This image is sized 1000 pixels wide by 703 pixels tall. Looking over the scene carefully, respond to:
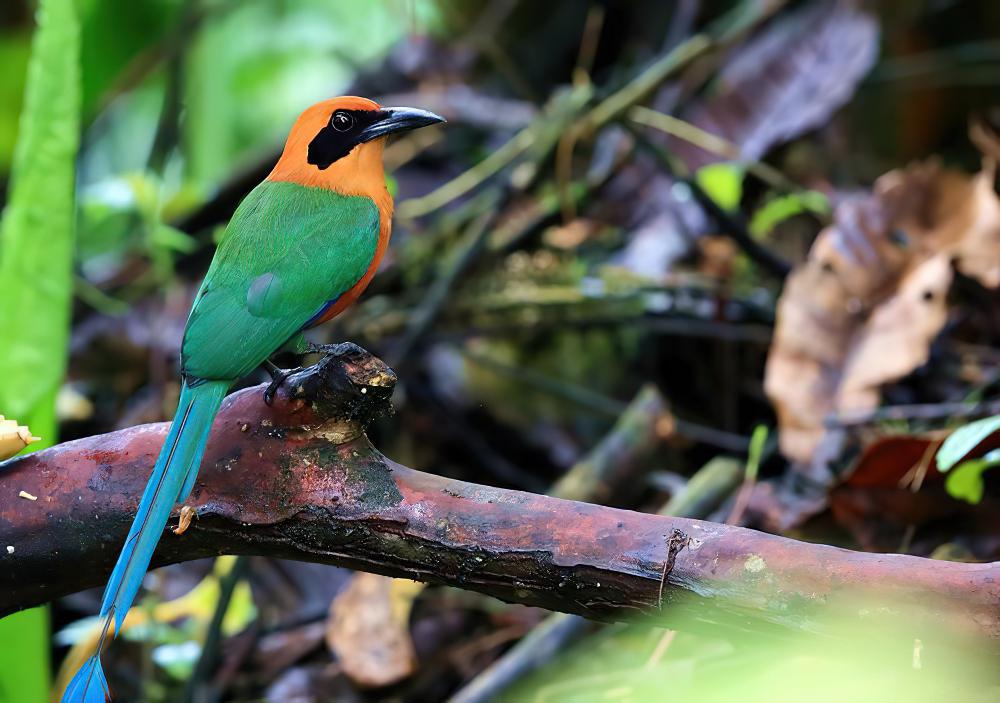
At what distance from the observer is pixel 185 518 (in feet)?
6.28

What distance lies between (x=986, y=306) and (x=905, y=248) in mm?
367

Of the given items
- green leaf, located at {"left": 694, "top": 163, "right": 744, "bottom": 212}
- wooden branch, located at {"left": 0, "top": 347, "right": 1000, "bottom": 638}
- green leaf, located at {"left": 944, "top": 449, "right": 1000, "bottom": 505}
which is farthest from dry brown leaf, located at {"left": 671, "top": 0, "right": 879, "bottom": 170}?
wooden branch, located at {"left": 0, "top": 347, "right": 1000, "bottom": 638}

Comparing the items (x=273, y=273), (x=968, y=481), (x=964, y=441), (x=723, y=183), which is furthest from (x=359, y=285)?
(x=723, y=183)

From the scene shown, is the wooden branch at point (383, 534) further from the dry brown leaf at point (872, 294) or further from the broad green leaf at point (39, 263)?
the dry brown leaf at point (872, 294)

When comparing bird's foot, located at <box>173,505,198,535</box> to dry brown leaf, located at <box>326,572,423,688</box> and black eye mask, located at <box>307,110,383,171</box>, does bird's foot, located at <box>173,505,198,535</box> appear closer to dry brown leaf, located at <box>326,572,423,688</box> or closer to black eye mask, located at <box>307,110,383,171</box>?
black eye mask, located at <box>307,110,383,171</box>

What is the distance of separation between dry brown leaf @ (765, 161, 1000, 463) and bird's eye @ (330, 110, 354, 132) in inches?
61.0

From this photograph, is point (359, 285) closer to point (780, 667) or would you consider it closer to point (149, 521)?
point (149, 521)

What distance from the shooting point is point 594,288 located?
419 centimetres

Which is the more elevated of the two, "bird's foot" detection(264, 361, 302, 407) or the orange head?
the orange head

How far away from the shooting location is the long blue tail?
176 centimetres

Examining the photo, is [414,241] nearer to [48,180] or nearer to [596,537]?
[48,180]

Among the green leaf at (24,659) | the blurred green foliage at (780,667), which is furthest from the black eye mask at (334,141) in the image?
the blurred green foliage at (780,667)

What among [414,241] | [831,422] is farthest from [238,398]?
[414,241]

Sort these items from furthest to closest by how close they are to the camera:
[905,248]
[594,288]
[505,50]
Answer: [505,50]
[594,288]
[905,248]
